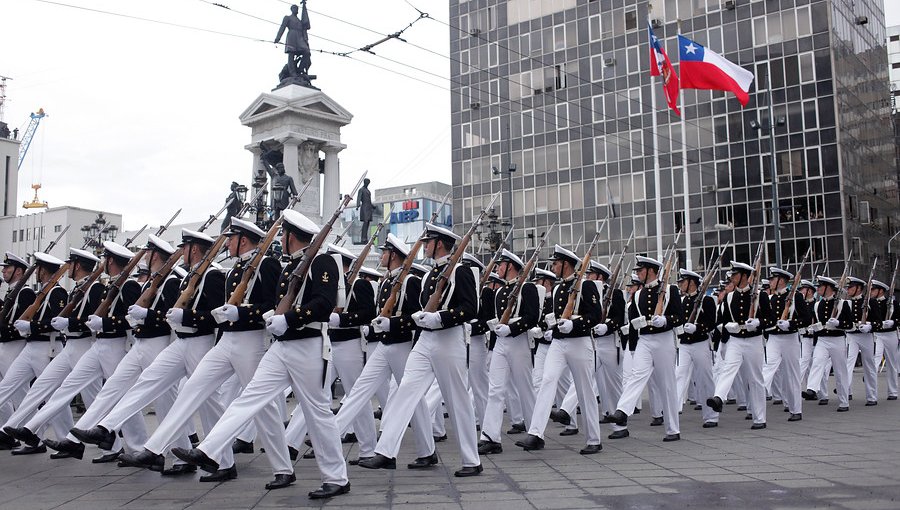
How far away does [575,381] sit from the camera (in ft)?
33.1

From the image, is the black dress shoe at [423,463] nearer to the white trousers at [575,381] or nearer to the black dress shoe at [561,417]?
the white trousers at [575,381]

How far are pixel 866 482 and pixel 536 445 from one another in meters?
3.53

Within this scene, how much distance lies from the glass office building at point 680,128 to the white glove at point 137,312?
34.8m

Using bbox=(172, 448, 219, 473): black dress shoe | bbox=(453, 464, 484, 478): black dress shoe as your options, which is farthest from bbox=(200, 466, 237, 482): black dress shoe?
bbox=(453, 464, 484, 478): black dress shoe

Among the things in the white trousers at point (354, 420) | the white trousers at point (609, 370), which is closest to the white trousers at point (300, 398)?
the white trousers at point (354, 420)

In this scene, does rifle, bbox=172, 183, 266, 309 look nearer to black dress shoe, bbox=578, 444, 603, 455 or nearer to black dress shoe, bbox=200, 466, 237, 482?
black dress shoe, bbox=200, 466, 237, 482

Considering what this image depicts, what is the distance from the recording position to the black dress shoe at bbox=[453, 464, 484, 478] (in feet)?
27.0

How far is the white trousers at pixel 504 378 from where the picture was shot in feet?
33.5

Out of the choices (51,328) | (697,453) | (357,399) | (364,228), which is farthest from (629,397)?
(364,228)

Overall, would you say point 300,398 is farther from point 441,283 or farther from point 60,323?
point 60,323

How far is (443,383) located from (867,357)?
1142cm

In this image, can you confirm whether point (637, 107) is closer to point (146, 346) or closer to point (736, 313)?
point (736, 313)

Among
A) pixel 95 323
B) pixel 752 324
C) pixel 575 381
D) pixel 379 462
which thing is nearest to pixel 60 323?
pixel 95 323

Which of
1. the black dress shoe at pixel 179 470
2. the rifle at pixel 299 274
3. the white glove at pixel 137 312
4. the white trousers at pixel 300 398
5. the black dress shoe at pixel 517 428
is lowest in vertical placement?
the black dress shoe at pixel 517 428
